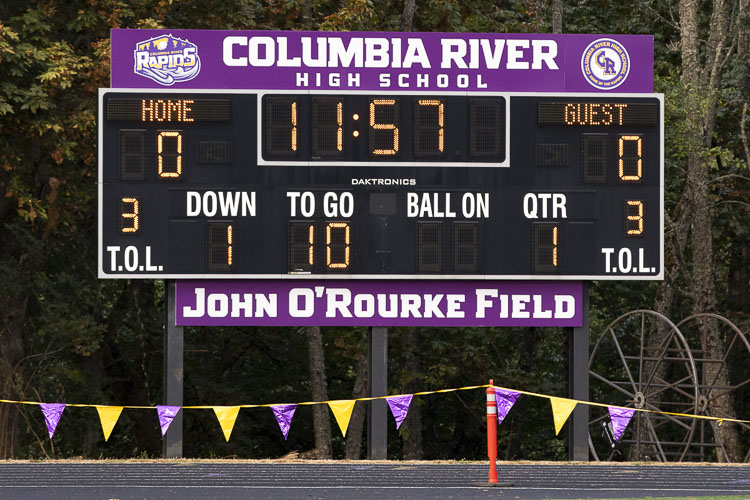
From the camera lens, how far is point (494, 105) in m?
18.0

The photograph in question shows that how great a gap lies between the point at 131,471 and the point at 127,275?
275cm

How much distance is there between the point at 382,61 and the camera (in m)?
18.4

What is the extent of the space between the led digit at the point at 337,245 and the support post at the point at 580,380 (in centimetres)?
312

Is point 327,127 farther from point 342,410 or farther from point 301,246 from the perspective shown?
point 342,410

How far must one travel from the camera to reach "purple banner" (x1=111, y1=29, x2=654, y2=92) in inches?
717

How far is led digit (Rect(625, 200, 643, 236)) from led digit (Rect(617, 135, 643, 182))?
0.98 ft

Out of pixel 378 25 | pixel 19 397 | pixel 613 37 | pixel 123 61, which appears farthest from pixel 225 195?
pixel 378 25

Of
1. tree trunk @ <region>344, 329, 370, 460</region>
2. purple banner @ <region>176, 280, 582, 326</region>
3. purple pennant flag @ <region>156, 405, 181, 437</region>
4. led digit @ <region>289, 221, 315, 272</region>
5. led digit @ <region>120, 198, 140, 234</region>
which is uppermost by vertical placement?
led digit @ <region>120, 198, 140, 234</region>

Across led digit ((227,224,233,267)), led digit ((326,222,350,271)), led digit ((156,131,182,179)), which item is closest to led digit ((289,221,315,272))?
led digit ((326,222,350,271))

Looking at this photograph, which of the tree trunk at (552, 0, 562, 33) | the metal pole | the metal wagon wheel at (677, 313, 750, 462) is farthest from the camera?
the tree trunk at (552, 0, 562, 33)

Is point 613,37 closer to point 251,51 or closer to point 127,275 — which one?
point 251,51

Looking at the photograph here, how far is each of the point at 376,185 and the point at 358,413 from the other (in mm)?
12088

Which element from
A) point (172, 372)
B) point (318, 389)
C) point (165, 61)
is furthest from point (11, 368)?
point (165, 61)

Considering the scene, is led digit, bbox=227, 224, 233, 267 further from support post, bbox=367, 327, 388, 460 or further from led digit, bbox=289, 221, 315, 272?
support post, bbox=367, 327, 388, 460
